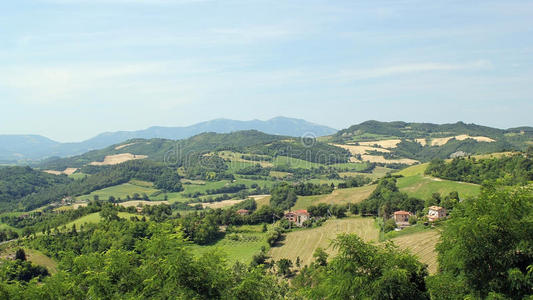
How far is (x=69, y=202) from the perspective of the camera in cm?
14538

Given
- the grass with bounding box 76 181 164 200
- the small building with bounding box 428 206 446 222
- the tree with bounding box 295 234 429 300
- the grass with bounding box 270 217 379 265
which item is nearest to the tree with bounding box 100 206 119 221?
the grass with bounding box 270 217 379 265

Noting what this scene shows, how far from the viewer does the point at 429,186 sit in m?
93.1

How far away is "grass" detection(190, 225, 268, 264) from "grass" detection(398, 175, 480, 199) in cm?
4157

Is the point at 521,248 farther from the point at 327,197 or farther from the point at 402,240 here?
the point at 327,197

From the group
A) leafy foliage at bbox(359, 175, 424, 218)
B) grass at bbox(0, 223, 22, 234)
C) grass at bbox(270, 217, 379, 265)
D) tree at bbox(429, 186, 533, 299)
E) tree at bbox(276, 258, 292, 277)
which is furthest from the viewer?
grass at bbox(0, 223, 22, 234)

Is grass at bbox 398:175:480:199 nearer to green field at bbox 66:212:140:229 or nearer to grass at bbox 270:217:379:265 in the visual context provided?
grass at bbox 270:217:379:265

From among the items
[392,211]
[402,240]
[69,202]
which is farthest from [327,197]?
[69,202]

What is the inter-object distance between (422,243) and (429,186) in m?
44.4

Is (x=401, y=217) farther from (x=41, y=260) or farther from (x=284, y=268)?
(x=41, y=260)

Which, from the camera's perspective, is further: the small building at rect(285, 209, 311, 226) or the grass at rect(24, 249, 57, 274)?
the small building at rect(285, 209, 311, 226)

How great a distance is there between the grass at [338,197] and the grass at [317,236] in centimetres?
1832

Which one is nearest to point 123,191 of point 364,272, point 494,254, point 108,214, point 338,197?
point 108,214

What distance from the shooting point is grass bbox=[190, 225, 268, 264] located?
205 ft

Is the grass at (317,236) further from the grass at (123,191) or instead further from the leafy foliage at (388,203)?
the grass at (123,191)
